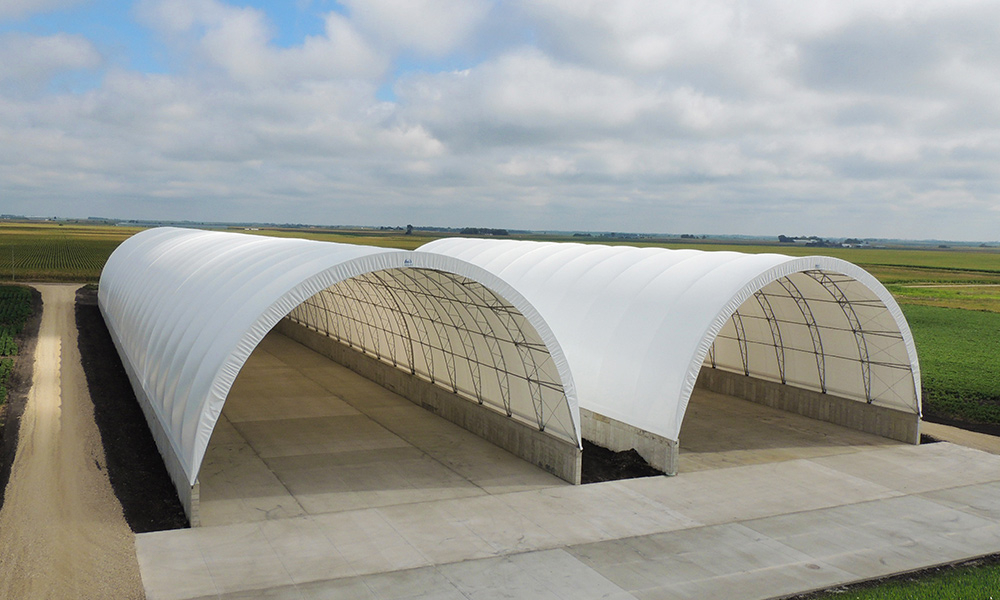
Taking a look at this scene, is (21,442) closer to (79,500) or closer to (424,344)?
(79,500)

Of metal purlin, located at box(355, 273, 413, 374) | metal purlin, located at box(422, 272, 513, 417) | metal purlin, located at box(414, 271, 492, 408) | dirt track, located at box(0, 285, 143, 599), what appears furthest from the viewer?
metal purlin, located at box(355, 273, 413, 374)

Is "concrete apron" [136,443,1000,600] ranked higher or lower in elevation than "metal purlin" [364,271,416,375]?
lower

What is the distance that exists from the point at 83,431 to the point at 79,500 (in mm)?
6227

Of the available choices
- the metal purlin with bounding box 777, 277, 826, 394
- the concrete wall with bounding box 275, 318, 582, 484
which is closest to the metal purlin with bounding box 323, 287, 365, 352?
the concrete wall with bounding box 275, 318, 582, 484

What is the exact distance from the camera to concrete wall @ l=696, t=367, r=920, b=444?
23719 millimetres

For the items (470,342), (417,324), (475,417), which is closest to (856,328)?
(470,342)

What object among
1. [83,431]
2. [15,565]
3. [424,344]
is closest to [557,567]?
[15,565]

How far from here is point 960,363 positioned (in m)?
36.0

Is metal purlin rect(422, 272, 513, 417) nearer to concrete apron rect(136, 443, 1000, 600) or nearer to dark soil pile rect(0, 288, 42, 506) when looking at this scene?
concrete apron rect(136, 443, 1000, 600)

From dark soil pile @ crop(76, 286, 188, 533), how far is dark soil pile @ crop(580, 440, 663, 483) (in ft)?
30.7

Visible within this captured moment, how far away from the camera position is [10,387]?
27.6 meters

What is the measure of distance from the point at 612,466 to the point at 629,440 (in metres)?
1.07

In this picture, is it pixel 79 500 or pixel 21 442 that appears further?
pixel 21 442

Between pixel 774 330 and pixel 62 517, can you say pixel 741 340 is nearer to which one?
pixel 774 330
